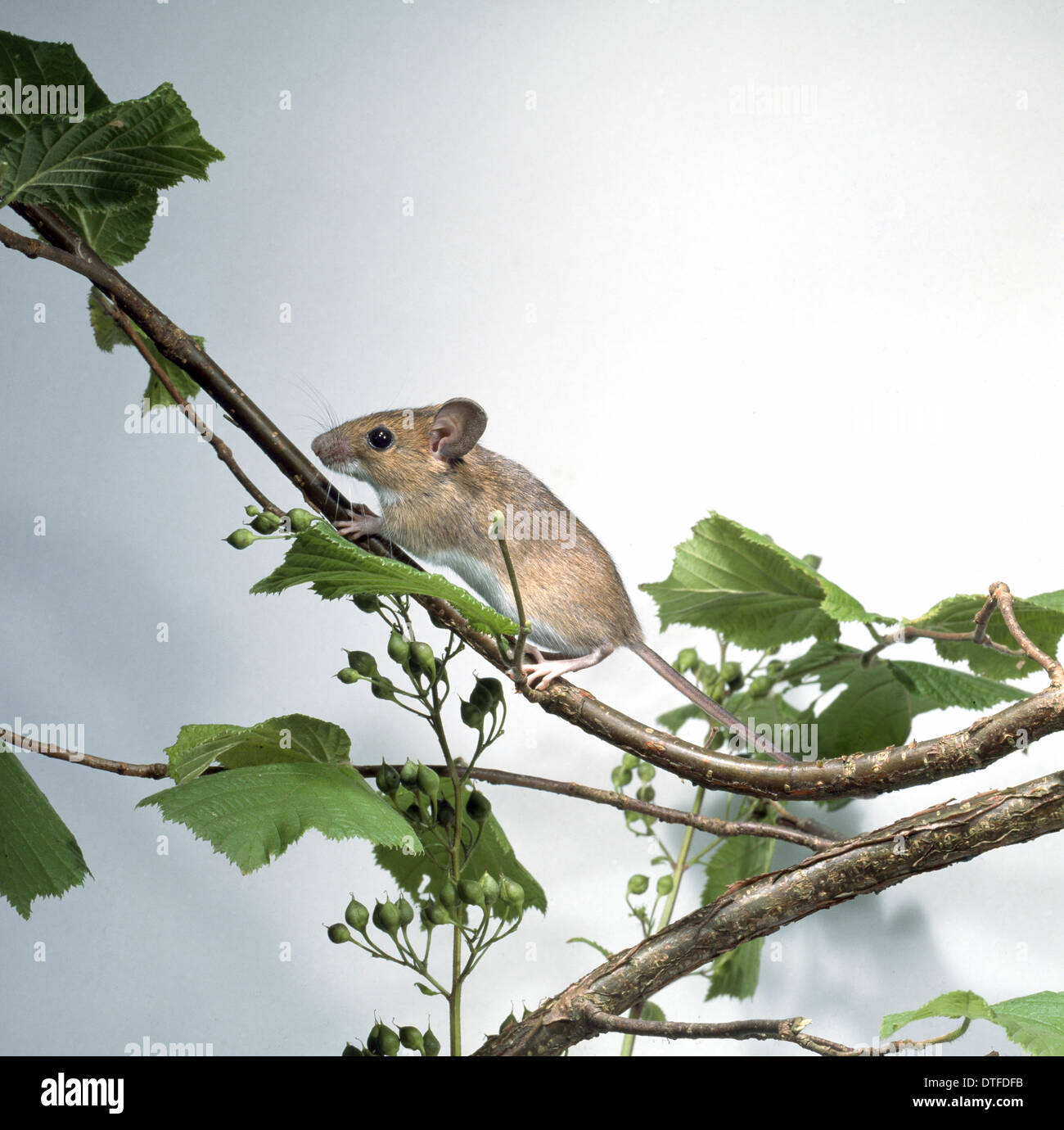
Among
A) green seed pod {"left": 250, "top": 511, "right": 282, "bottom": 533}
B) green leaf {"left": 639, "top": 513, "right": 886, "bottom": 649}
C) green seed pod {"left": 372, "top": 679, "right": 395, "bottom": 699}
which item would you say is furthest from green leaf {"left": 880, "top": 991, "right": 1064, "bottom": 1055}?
green seed pod {"left": 250, "top": 511, "right": 282, "bottom": 533}

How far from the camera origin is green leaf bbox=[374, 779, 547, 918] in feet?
3.06

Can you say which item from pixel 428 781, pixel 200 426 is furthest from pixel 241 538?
pixel 428 781

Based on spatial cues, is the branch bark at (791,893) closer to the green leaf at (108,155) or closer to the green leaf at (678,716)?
the green leaf at (678,716)

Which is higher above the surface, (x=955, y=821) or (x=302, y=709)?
(x=302, y=709)

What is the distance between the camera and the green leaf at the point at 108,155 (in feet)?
2.40

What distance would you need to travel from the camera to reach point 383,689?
80 centimetres

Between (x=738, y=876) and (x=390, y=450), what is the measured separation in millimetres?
711

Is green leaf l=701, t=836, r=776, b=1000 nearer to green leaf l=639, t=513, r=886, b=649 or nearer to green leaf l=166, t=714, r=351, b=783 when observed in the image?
green leaf l=639, t=513, r=886, b=649

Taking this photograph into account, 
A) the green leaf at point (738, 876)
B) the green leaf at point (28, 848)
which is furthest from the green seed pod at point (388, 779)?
the green leaf at point (738, 876)

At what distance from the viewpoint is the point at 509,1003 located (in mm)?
1431

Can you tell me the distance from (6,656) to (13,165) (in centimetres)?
90

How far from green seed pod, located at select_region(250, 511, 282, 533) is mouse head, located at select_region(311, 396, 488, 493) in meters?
0.32
